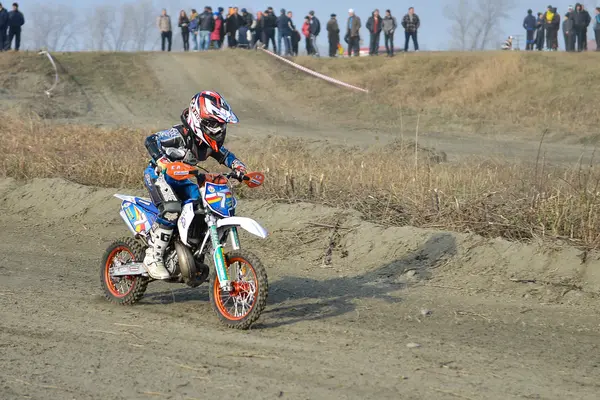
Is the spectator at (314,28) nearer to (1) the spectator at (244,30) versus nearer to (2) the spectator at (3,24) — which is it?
(1) the spectator at (244,30)

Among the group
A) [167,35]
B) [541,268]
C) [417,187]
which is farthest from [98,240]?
[167,35]

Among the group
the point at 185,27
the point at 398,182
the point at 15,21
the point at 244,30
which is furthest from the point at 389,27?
the point at 398,182

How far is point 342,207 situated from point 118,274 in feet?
12.7

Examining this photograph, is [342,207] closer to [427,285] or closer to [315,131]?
[427,285]

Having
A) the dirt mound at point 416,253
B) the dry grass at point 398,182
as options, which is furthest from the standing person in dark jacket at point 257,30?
the dirt mound at point 416,253

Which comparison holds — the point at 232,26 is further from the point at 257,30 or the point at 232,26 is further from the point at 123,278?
the point at 123,278

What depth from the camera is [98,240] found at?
12117 mm

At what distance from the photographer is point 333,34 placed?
3809 cm

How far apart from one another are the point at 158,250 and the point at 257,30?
30708 millimetres

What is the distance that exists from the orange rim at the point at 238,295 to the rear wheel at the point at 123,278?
3.66 ft

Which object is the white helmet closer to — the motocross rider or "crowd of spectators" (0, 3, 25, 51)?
the motocross rider

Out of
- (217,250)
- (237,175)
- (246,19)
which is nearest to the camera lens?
(217,250)

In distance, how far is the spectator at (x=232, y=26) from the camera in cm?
3700

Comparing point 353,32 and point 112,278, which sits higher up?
Answer: point 353,32
